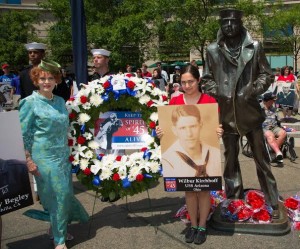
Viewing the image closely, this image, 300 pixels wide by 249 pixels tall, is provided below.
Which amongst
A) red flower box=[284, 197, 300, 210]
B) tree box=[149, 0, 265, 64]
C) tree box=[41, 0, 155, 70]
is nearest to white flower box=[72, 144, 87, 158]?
red flower box=[284, 197, 300, 210]

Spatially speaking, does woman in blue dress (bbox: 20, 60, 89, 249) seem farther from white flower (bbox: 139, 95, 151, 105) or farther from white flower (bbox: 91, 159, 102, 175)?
white flower (bbox: 139, 95, 151, 105)

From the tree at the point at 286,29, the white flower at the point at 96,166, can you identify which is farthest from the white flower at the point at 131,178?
the tree at the point at 286,29

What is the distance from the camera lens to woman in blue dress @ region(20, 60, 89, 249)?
12.0 ft

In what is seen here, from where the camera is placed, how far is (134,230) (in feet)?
14.3

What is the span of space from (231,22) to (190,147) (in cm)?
127

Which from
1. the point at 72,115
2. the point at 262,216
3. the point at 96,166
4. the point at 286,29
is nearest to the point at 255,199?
the point at 262,216

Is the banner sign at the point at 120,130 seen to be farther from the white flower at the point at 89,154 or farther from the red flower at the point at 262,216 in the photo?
the red flower at the point at 262,216

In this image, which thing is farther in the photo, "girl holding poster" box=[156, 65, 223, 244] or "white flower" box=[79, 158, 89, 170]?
"white flower" box=[79, 158, 89, 170]

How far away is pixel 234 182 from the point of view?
14.6 ft

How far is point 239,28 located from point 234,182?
1646 millimetres

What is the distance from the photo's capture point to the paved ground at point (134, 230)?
12.9 feet

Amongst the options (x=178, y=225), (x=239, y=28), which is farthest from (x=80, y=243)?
(x=239, y=28)

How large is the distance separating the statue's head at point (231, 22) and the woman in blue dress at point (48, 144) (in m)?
1.66

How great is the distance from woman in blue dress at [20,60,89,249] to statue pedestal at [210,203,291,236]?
1.54 meters
